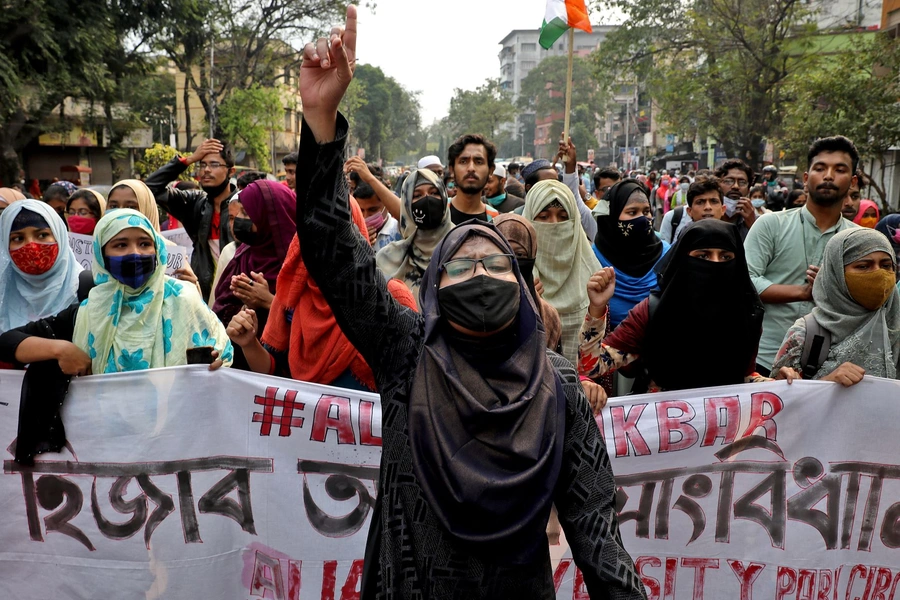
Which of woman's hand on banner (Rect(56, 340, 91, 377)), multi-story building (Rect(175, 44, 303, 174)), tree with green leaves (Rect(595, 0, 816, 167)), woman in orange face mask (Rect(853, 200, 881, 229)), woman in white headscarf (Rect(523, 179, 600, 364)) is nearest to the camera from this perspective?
woman's hand on banner (Rect(56, 340, 91, 377))

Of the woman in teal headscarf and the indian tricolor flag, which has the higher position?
the indian tricolor flag

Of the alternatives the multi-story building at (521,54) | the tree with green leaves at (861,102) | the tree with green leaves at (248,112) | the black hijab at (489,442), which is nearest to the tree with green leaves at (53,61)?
the tree with green leaves at (248,112)

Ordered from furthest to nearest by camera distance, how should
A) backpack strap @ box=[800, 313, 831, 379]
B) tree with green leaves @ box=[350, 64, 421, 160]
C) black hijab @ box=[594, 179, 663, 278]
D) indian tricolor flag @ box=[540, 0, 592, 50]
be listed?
tree with green leaves @ box=[350, 64, 421, 160], indian tricolor flag @ box=[540, 0, 592, 50], black hijab @ box=[594, 179, 663, 278], backpack strap @ box=[800, 313, 831, 379]

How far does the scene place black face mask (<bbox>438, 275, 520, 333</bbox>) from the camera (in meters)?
1.83

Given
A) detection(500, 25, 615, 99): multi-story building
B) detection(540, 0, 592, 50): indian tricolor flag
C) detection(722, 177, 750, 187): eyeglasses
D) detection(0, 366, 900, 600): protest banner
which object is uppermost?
detection(500, 25, 615, 99): multi-story building

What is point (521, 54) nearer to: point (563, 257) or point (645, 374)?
point (563, 257)

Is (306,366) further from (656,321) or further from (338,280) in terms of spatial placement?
(338,280)

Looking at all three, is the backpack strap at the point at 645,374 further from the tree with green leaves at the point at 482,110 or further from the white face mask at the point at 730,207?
the tree with green leaves at the point at 482,110

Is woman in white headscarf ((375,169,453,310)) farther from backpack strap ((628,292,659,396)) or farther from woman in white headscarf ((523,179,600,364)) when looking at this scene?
backpack strap ((628,292,659,396))

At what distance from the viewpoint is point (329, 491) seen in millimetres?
3279

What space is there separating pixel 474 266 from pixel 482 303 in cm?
11

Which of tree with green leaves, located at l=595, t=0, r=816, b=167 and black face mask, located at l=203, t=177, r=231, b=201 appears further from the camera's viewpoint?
tree with green leaves, located at l=595, t=0, r=816, b=167

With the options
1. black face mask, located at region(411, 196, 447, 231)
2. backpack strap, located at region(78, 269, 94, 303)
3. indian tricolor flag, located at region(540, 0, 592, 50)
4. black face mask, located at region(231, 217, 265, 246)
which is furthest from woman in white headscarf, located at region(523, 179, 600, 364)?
indian tricolor flag, located at region(540, 0, 592, 50)

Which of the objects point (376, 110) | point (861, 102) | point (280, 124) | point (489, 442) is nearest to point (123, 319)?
Answer: point (489, 442)
